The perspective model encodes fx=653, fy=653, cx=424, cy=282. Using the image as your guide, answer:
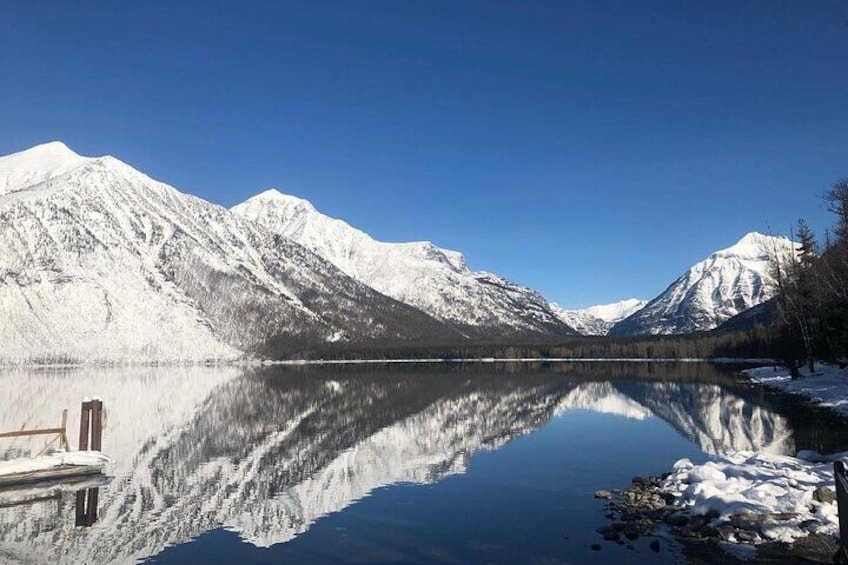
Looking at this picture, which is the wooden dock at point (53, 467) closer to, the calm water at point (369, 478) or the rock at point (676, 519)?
the calm water at point (369, 478)

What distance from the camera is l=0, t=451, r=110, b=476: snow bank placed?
3603 centimetres

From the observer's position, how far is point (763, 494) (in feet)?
88.2

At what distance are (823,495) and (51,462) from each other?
38628 mm

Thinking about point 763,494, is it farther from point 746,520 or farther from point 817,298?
point 817,298

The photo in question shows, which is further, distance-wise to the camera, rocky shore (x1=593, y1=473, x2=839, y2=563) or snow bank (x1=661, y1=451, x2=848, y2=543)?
snow bank (x1=661, y1=451, x2=848, y2=543)

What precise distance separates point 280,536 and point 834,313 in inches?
2142

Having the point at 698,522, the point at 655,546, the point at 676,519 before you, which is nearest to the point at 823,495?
the point at 698,522

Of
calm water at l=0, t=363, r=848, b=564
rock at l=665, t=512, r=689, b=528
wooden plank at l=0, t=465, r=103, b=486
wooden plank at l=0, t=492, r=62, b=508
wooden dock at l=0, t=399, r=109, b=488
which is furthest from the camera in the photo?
wooden dock at l=0, t=399, r=109, b=488

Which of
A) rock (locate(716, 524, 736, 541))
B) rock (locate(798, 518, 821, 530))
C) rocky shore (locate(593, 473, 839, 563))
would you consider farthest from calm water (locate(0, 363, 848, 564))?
rock (locate(798, 518, 821, 530))

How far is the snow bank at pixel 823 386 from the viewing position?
6647cm

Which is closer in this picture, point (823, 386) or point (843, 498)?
point (843, 498)

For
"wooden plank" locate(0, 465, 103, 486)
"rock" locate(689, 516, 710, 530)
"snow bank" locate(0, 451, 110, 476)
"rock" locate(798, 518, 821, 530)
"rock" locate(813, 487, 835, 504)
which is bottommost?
"rock" locate(689, 516, 710, 530)

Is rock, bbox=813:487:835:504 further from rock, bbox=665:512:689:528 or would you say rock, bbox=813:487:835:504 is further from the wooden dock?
the wooden dock

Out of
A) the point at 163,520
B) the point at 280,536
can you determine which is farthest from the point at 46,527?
the point at 280,536
